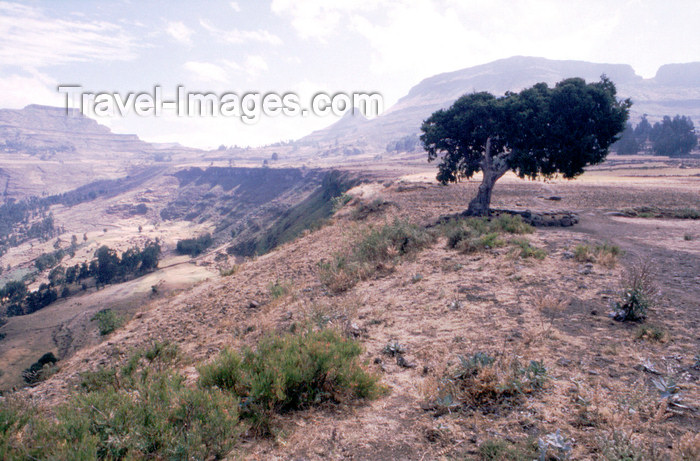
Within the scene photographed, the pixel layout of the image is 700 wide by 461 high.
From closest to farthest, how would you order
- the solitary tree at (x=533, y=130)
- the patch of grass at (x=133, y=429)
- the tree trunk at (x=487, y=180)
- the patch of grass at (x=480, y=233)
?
the patch of grass at (x=133, y=429) < the patch of grass at (x=480, y=233) < the solitary tree at (x=533, y=130) < the tree trunk at (x=487, y=180)

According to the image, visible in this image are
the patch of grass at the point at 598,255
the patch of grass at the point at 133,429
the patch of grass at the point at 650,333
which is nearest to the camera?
the patch of grass at the point at 133,429

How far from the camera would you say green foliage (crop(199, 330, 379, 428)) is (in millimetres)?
3498

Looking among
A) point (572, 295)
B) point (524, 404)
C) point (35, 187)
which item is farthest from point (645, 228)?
point (35, 187)

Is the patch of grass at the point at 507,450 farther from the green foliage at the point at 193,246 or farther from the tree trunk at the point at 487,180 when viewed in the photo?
the green foliage at the point at 193,246

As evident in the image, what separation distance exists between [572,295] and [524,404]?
3698mm

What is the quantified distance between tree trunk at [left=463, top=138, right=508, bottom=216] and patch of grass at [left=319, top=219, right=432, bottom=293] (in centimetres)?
581

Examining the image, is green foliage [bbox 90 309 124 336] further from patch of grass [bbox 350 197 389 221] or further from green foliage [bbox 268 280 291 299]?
patch of grass [bbox 350 197 389 221]

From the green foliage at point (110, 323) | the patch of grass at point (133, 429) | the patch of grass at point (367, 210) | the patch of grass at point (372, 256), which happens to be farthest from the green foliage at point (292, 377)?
the patch of grass at point (367, 210)

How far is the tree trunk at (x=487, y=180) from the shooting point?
1556cm

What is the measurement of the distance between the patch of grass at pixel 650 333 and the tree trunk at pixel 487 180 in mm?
11049

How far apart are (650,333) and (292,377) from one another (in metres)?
4.87

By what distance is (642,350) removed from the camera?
14.0 ft

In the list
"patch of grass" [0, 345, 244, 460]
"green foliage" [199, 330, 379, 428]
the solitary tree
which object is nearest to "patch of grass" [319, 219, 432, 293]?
"green foliage" [199, 330, 379, 428]

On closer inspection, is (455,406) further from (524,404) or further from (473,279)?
(473,279)
